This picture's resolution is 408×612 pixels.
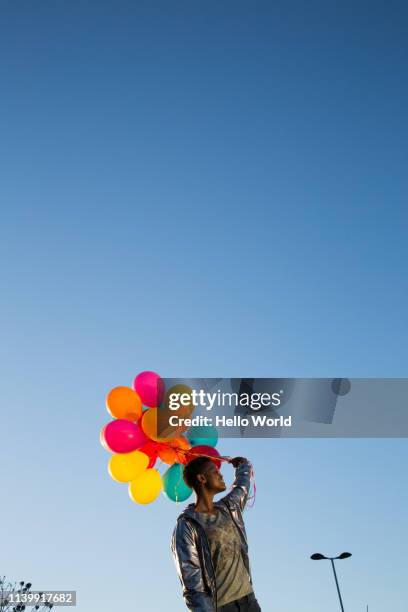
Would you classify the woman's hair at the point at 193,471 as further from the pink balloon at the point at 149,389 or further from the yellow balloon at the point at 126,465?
the pink balloon at the point at 149,389

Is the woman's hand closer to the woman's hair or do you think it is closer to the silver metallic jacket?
the woman's hair

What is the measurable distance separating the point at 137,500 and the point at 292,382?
3.26 m

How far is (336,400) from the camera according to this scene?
35.5 feet

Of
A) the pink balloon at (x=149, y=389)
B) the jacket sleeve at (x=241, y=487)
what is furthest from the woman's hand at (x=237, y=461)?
the pink balloon at (x=149, y=389)

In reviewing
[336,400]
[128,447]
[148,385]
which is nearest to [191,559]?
[128,447]

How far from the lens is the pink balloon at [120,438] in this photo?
6.93 m

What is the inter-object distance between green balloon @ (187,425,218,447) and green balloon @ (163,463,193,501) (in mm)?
380

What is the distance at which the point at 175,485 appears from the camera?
6941 millimetres

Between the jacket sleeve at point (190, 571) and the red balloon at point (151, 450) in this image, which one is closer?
the jacket sleeve at point (190, 571)

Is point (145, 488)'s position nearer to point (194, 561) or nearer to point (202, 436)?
point (202, 436)

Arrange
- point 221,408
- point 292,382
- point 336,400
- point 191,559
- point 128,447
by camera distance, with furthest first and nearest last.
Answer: point 336,400 < point 292,382 < point 221,408 < point 128,447 < point 191,559

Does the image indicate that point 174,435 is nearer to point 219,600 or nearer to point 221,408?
point 221,408

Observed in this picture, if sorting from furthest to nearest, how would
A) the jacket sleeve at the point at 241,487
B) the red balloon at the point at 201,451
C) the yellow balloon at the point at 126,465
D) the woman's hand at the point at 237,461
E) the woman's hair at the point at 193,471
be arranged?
the yellow balloon at the point at 126,465, the red balloon at the point at 201,451, the woman's hand at the point at 237,461, the jacket sleeve at the point at 241,487, the woman's hair at the point at 193,471

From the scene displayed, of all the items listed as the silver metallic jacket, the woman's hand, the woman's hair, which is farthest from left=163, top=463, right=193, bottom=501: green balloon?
the silver metallic jacket
